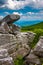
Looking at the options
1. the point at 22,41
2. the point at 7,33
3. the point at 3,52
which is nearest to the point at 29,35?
the point at 22,41

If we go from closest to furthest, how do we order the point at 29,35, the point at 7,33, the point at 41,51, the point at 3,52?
1. the point at 3,52
2. the point at 41,51
3. the point at 7,33
4. the point at 29,35

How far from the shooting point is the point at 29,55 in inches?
1059

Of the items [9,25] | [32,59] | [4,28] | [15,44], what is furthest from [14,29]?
[32,59]

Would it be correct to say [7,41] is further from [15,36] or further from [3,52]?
[3,52]

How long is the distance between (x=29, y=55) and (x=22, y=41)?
10.1 feet

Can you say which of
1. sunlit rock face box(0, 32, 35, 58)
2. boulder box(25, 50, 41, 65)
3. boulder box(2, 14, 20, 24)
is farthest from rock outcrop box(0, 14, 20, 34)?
boulder box(25, 50, 41, 65)

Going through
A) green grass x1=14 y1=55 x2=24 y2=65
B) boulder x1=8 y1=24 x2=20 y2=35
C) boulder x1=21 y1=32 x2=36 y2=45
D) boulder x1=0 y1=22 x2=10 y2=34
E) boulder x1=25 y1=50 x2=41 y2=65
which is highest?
boulder x1=0 y1=22 x2=10 y2=34

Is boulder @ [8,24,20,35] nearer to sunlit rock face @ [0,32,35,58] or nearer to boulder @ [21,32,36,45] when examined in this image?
sunlit rock face @ [0,32,35,58]

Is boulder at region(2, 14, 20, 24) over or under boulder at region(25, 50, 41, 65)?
over

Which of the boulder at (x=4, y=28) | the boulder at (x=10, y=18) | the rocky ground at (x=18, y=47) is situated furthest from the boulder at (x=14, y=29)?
the boulder at (x=4, y=28)

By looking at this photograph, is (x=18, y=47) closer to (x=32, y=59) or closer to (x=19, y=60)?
(x=19, y=60)

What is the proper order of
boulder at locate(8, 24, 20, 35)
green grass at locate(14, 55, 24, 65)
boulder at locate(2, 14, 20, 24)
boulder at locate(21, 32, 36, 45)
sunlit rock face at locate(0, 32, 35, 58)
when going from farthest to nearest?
boulder at locate(21, 32, 36, 45) < boulder at locate(8, 24, 20, 35) < boulder at locate(2, 14, 20, 24) < sunlit rock face at locate(0, 32, 35, 58) < green grass at locate(14, 55, 24, 65)

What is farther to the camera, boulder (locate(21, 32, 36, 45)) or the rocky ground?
boulder (locate(21, 32, 36, 45))

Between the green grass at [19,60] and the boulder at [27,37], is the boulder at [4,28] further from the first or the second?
the green grass at [19,60]
